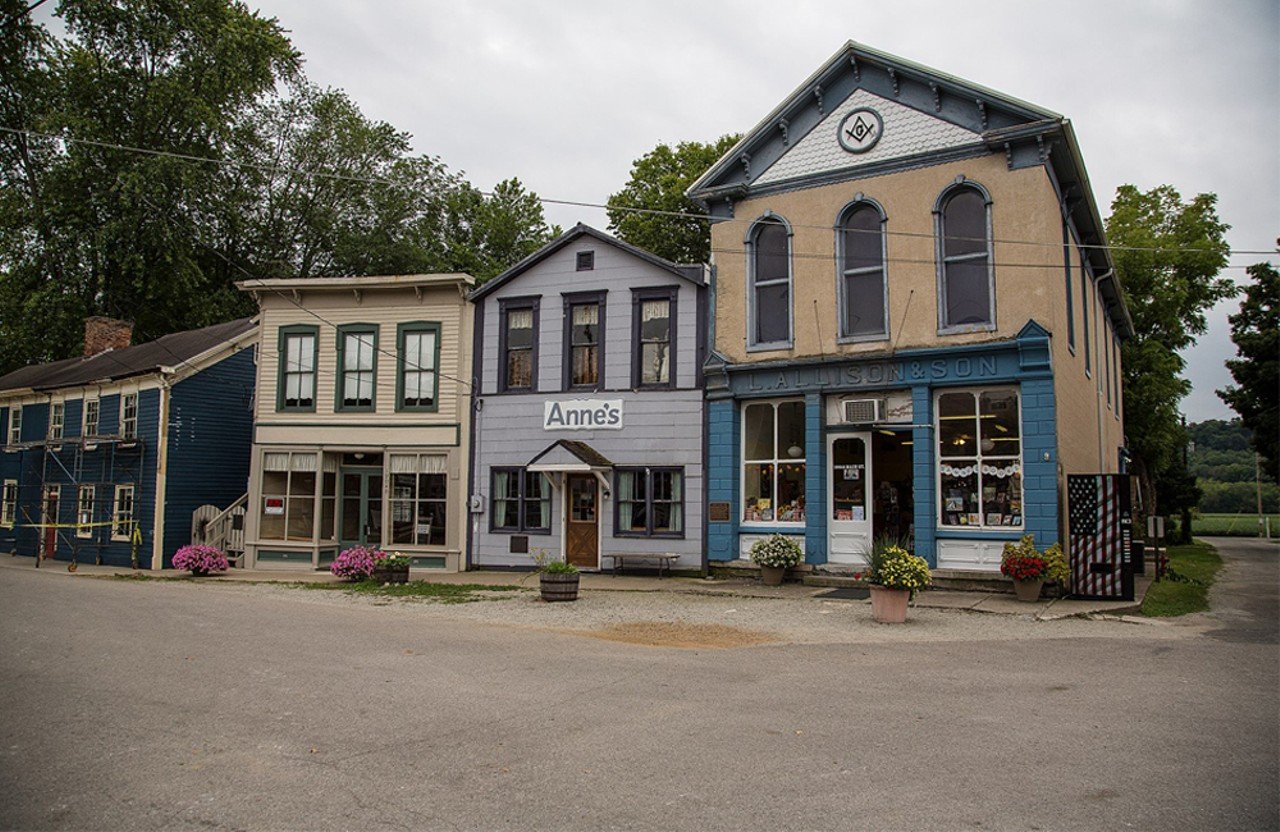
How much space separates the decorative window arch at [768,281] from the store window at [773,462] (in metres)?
1.42

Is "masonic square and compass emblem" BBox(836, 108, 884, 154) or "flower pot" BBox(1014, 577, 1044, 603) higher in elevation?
"masonic square and compass emblem" BBox(836, 108, 884, 154)

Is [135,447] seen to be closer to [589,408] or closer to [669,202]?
[589,408]

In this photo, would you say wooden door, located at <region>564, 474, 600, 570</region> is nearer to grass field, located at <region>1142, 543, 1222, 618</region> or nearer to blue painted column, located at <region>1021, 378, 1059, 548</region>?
blue painted column, located at <region>1021, 378, 1059, 548</region>

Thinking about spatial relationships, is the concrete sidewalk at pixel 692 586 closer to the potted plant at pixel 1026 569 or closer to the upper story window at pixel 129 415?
the potted plant at pixel 1026 569

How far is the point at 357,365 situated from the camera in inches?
897

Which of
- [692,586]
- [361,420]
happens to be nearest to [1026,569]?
[692,586]

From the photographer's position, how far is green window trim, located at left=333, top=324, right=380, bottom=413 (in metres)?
22.6

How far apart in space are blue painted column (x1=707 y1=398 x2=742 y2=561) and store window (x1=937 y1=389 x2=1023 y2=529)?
163 inches

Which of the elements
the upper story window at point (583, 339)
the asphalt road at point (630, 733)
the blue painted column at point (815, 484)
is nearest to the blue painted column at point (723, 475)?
the blue painted column at point (815, 484)

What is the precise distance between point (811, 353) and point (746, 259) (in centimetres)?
257

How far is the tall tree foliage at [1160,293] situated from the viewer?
106 feet

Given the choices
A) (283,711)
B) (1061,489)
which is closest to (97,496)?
(283,711)

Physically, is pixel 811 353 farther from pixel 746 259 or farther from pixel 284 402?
pixel 284 402

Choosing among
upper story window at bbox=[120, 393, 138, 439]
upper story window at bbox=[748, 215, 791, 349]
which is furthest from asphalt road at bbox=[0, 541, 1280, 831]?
upper story window at bbox=[120, 393, 138, 439]
